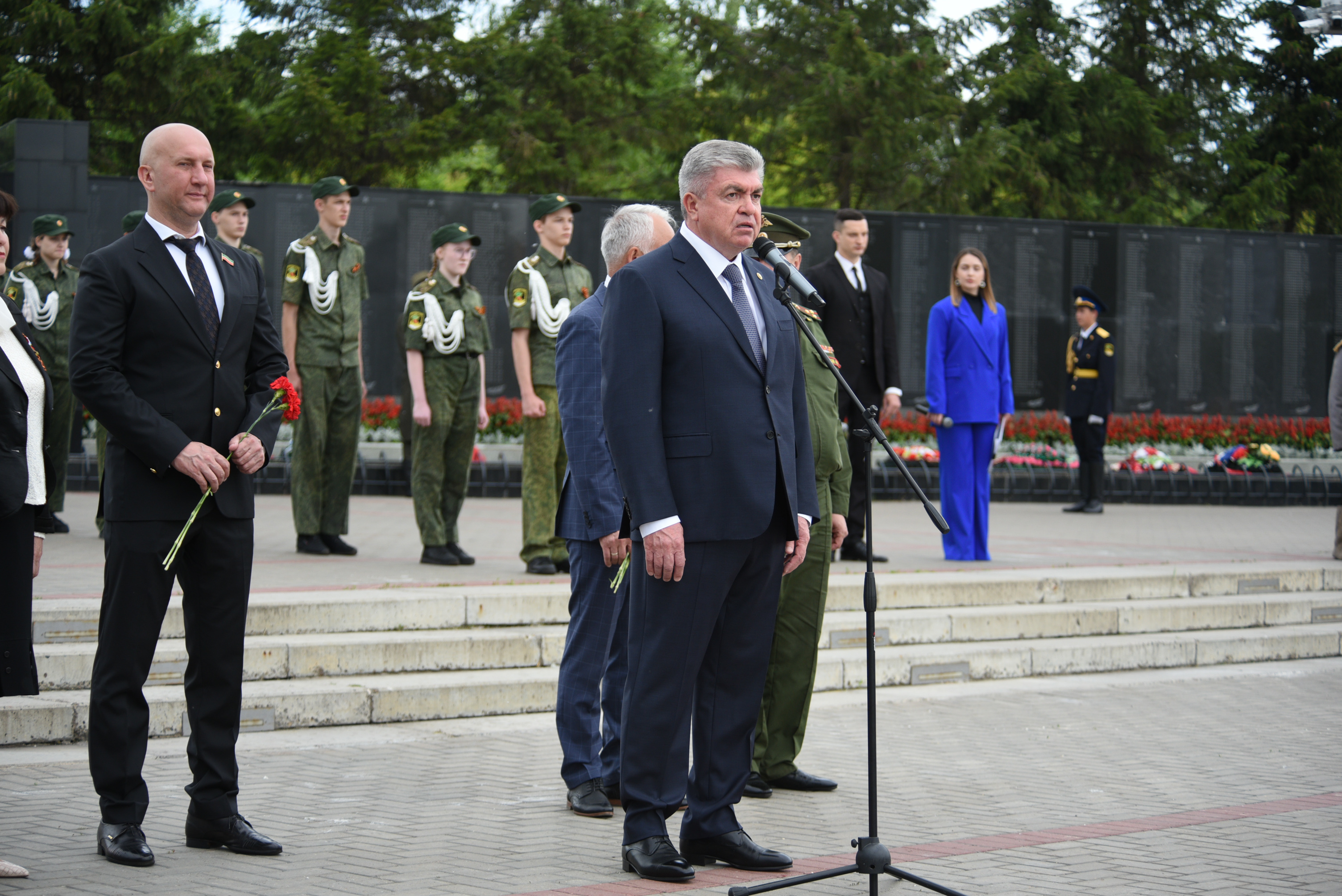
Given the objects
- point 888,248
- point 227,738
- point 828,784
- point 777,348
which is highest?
point 888,248

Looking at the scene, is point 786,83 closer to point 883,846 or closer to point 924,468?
point 924,468

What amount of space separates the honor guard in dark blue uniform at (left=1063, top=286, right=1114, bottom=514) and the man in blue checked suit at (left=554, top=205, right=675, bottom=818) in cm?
1009

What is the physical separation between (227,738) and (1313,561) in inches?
345

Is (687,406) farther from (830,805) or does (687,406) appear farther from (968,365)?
(968,365)

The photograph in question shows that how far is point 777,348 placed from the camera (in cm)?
432

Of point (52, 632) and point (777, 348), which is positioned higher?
point (777, 348)

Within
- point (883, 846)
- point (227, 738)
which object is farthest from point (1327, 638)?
point (227, 738)

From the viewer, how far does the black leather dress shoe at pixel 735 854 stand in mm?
4270

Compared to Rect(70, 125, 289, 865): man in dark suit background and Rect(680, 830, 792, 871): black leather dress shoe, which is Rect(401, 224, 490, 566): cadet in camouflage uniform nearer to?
Rect(70, 125, 289, 865): man in dark suit background

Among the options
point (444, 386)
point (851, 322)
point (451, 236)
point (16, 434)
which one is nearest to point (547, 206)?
point (451, 236)

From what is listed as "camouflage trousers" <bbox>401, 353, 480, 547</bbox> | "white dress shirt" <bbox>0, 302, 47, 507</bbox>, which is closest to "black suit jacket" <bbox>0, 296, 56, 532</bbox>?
"white dress shirt" <bbox>0, 302, 47, 507</bbox>

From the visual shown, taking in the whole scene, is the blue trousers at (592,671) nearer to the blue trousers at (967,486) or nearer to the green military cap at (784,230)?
the green military cap at (784,230)

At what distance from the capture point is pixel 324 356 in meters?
8.78

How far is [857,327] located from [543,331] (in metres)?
2.29
